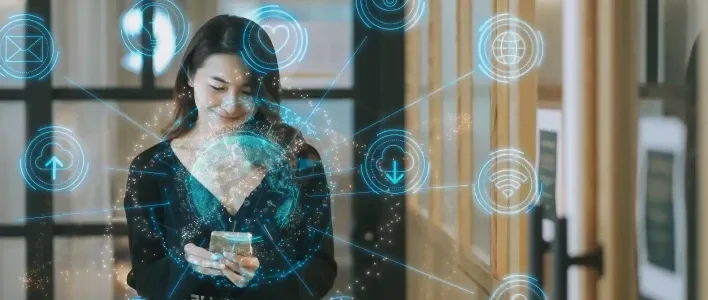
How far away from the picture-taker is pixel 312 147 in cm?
88

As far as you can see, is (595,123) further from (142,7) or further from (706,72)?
(142,7)

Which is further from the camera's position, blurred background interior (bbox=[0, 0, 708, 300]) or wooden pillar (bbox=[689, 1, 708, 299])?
blurred background interior (bbox=[0, 0, 708, 300])

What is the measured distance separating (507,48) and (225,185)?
0.38 m

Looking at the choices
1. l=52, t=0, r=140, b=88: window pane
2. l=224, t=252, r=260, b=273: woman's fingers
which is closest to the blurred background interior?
l=52, t=0, r=140, b=88: window pane

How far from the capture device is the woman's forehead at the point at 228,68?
0.87 m

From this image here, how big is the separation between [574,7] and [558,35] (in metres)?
0.05

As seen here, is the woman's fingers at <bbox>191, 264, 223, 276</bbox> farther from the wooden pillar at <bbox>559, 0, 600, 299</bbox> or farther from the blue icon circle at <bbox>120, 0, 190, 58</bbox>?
the wooden pillar at <bbox>559, 0, 600, 299</bbox>

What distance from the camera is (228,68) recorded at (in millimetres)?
868

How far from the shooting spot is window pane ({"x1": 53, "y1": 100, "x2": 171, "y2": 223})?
0.88 metres

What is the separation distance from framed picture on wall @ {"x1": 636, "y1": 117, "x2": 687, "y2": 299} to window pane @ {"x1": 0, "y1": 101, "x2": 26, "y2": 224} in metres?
0.73

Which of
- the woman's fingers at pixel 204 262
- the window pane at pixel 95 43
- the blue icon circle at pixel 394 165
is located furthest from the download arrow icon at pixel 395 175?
the window pane at pixel 95 43

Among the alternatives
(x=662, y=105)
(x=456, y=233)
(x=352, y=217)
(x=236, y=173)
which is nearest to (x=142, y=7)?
(x=236, y=173)

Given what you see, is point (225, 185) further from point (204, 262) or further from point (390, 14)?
point (390, 14)

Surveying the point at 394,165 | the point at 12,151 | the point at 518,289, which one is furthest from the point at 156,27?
the point at 518,289
